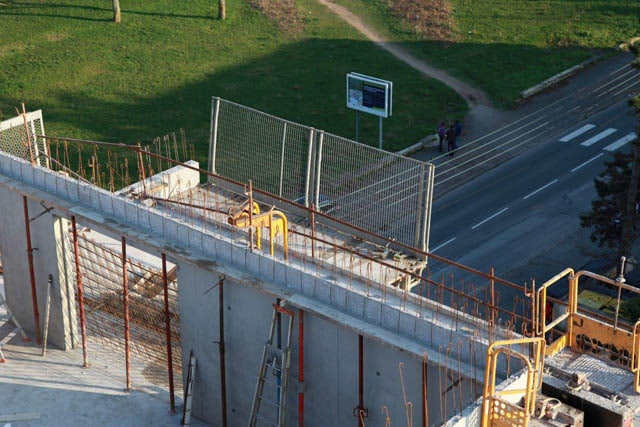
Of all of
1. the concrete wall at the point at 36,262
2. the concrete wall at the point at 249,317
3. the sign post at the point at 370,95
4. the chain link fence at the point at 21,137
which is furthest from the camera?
the sign post at the point at 370,95

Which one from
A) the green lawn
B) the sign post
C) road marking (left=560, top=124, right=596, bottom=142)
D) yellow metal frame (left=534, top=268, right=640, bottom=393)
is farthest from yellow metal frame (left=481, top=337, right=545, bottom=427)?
road marking (left=560, top=124, right=596, bottom=142)

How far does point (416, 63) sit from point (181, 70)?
32.2 feet

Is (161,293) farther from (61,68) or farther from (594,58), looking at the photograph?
(594,58)

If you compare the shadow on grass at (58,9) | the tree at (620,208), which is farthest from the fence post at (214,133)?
the shadow on grass at (58,9)

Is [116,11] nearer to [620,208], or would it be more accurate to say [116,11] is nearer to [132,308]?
[620,208]

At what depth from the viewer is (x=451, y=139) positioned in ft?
134

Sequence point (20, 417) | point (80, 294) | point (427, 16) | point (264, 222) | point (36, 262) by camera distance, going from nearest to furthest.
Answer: point (264, 222) → point (20, 417) → point (80, 294) → point (36, 262) → point (427, 16)

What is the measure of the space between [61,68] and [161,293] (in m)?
23.1

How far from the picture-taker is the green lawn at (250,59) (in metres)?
43.2

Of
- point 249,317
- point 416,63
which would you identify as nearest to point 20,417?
point 249,317

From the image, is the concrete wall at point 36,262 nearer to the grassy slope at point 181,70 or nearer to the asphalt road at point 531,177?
the asphalt road at point 531,177

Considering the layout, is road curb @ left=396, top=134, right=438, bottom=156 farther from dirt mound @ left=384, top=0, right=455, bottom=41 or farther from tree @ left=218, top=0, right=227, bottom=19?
tree @ left=218, top=0, right=227, bottom=19

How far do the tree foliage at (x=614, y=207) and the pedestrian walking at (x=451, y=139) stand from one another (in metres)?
8.77

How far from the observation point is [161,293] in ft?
85.5
